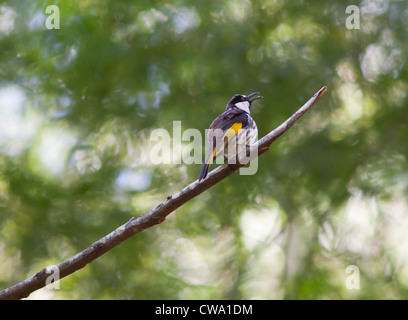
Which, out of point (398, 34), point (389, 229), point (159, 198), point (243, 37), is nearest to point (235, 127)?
point (159, 198)

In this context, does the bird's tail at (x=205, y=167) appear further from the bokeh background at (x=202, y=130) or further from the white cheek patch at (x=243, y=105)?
the bokeh background at (x=202, y=130)

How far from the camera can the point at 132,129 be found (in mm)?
4910

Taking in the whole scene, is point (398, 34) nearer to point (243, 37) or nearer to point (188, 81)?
point (243, 37)

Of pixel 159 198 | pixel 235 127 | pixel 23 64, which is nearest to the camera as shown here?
pixel 235 127

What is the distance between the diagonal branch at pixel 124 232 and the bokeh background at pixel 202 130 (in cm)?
225

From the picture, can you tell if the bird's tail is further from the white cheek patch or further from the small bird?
the white cheek patch

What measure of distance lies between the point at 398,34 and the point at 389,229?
1.93 m

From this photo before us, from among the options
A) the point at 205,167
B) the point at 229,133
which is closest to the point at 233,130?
the point at 229,133

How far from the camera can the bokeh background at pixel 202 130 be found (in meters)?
4.70

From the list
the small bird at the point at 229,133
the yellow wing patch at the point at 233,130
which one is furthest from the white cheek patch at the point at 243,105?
the yellow wing patch at the point at 233,130

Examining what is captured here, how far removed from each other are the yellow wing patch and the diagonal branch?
88 centimetres

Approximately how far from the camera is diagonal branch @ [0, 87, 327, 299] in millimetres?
2205

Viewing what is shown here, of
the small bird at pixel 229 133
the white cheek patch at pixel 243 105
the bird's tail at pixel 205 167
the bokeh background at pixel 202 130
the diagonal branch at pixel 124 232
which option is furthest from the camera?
the bokeh background at pixel 202 130

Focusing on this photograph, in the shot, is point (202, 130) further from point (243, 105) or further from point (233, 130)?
point (233, 130)
